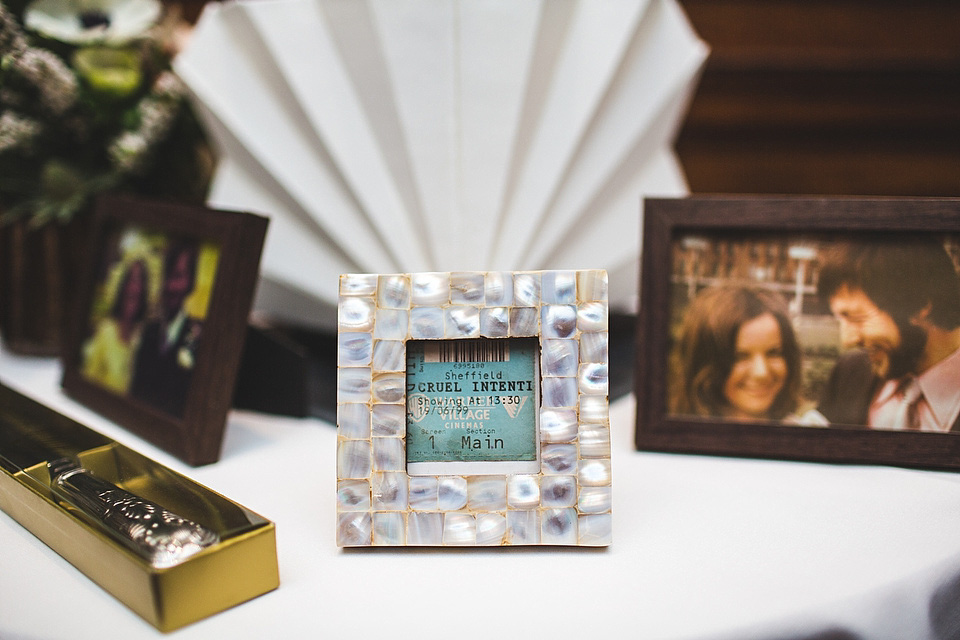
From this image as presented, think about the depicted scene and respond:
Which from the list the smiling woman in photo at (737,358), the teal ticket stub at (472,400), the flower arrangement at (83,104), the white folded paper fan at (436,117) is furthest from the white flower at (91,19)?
the smiling woman in photo at (737,358)

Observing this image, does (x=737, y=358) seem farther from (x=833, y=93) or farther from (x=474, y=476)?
(x=833, y=93)

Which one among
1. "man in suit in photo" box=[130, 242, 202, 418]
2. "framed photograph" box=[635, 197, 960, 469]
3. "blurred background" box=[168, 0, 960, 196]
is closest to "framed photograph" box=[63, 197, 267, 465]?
"man in suit in photo" box=[130, 242, 202, 418]

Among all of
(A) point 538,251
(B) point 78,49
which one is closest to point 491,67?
(A) point 538,251

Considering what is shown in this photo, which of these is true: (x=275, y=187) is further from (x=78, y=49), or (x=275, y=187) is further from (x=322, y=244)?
(x=78, y=49)

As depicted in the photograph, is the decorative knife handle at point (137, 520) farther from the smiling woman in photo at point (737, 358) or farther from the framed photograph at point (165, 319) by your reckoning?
the smiling woman in photo at point (737, 358)

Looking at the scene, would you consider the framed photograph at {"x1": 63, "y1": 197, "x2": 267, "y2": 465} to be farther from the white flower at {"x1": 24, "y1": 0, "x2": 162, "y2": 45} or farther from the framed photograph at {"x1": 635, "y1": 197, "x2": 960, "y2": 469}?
the framed photograph at {"x1": 635, "y1": 197, "x2": 960, "y2": 469}

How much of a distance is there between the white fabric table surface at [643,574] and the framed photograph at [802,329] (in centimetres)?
4

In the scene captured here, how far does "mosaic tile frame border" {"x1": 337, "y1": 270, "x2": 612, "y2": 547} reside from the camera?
424 mm

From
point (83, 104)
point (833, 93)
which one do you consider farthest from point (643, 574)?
point (833, 93)

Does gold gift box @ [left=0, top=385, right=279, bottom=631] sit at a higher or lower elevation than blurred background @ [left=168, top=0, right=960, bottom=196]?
lower

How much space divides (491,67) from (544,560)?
0.47 meters

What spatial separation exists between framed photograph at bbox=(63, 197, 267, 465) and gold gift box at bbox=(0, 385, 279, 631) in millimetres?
73

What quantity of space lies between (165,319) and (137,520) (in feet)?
0.90

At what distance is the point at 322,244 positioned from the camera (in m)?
0.75
